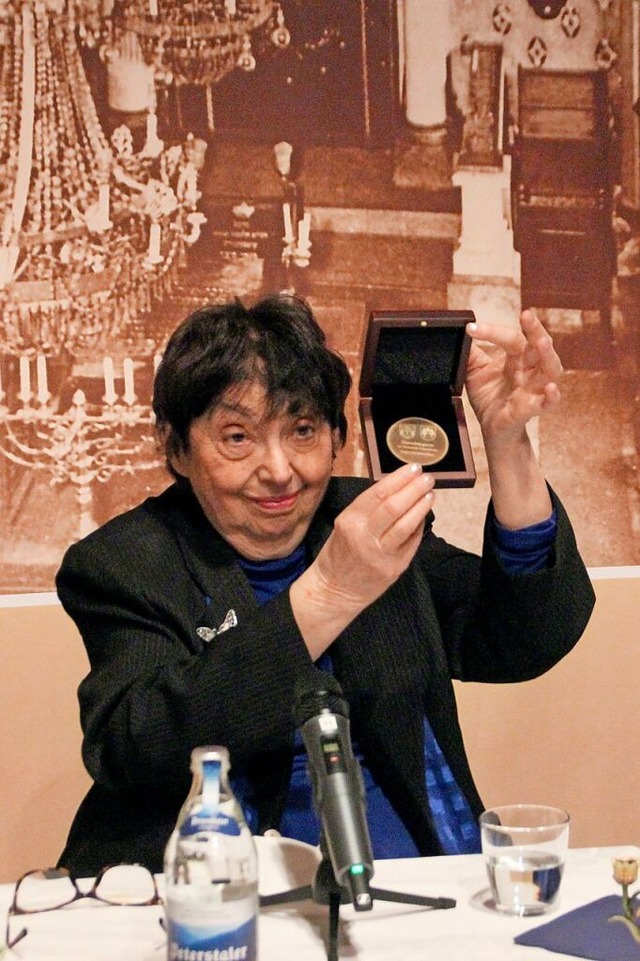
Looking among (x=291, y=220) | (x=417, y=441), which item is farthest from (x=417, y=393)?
(x=291, y=220)

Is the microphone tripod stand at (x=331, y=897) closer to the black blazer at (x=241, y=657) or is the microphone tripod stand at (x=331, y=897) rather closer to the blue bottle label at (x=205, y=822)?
the blue bottle label at (x=205, y=822)

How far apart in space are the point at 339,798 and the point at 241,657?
450mm

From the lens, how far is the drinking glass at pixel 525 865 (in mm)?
1161

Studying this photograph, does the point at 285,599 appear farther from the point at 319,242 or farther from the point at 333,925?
the point at 319,242

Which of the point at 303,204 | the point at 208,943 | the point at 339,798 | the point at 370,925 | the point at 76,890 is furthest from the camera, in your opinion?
the point at 303,204

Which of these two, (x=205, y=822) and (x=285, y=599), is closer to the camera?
(x=205, y=822)

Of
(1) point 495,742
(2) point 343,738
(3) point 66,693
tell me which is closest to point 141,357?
(3) point 66,693

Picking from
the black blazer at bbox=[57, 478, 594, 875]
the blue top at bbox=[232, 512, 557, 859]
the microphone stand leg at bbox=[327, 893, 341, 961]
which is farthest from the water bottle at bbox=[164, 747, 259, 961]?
the blue top at bbox=[232, 512, 557, 859]

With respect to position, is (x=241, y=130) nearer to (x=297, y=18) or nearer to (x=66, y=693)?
(x=297, y=18)

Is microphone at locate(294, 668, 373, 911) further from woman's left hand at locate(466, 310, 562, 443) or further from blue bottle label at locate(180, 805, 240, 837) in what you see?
woman's left hand at locate(466, 310, 562, 443)

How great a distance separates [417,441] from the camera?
160 cm

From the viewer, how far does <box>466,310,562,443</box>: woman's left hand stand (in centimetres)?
153

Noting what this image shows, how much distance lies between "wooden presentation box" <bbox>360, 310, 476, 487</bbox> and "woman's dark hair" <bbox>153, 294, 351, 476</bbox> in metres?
0.12

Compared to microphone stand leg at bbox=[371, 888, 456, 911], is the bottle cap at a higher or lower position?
higher
